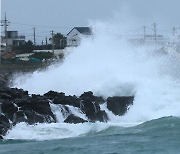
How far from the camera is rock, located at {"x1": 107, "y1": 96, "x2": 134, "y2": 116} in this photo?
54.9 feet

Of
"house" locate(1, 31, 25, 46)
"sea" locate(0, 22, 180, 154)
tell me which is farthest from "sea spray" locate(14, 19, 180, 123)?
"house" locate(1, 31, 25, 46)

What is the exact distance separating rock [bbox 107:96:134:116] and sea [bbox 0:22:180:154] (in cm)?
18

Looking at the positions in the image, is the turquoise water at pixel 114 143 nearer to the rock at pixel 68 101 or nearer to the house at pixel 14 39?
the rock at pixel 68 101

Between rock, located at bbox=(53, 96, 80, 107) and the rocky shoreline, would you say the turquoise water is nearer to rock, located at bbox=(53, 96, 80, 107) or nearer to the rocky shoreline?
the rocky shoreline

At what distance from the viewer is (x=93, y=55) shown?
79.2 ft

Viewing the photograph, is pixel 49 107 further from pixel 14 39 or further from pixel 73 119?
pixel 14 39

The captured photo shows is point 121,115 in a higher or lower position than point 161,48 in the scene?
lower

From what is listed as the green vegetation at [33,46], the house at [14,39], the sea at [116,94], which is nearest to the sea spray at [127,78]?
the sea at [116,94]

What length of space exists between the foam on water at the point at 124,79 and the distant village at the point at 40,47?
206 cm

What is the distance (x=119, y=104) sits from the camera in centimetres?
1706

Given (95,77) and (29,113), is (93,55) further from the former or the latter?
(29,113)

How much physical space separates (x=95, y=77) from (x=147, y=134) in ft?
27.9

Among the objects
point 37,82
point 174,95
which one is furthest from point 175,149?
point 37,82

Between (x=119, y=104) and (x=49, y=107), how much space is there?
248 cm
